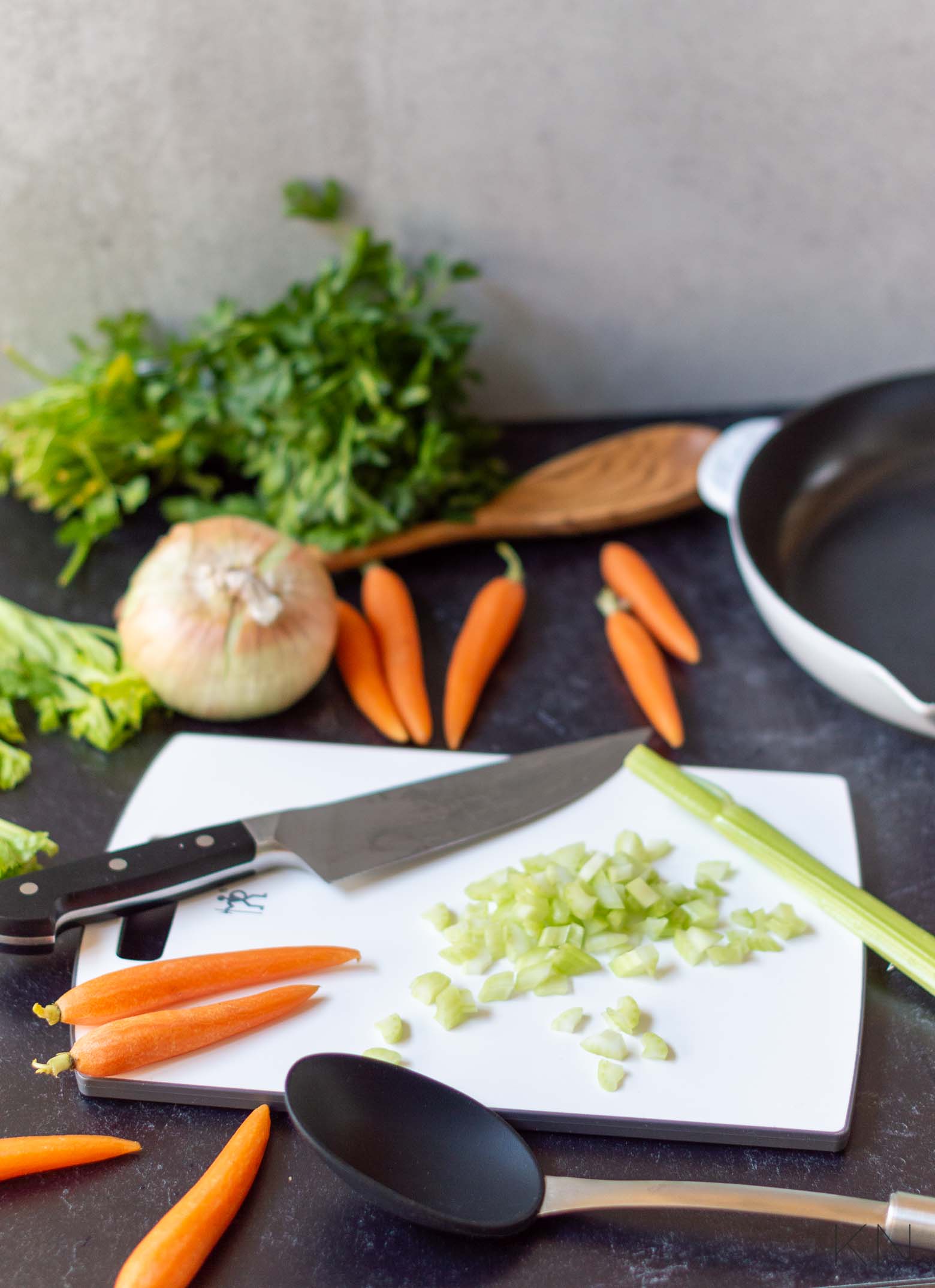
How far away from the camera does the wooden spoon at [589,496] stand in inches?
50.4

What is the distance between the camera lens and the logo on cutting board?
0.85m

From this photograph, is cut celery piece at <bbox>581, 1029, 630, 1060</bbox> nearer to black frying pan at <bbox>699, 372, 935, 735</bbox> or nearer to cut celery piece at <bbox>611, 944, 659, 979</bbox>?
cut celery piece at <bbox>611, 944, 659, 979</bbox>

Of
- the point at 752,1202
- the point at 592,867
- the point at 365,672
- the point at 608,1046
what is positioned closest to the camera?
the point at 752,1202

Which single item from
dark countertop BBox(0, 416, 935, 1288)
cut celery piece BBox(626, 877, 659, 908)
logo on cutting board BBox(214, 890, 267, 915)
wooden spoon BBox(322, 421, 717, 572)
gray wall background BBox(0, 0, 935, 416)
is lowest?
dark countertop BBox(0, 416, 935, 1288)

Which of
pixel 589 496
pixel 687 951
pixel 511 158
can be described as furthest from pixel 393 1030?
pixel 511 158

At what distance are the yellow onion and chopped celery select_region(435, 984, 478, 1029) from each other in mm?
379

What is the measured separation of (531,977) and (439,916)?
9 cm

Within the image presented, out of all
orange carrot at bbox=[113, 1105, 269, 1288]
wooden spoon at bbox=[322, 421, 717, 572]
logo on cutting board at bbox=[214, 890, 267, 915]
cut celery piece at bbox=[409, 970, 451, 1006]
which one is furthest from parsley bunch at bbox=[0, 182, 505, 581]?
orange carrot at bbox=[113, 1105, 269, 1288]

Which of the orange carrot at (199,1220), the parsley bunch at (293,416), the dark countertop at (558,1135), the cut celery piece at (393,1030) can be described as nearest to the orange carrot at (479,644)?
the dark countertop at (558,1135)

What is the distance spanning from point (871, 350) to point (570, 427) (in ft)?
1.43

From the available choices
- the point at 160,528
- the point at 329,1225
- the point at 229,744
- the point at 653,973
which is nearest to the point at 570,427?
the point at 160,528

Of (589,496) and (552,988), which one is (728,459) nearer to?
(589,496)

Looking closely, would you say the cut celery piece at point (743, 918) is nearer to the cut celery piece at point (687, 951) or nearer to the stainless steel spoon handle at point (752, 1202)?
the cut celery piece at point (687, 951)

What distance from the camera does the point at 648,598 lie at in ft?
3.96
